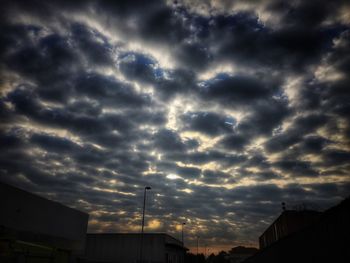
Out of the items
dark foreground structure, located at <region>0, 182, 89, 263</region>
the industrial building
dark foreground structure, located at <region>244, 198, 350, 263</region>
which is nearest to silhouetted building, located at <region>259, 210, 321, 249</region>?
the industrial building

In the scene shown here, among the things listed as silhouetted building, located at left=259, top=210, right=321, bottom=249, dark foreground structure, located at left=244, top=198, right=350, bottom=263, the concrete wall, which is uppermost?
silhouetted building, located at left=259, top=210, right=321, bottom=249

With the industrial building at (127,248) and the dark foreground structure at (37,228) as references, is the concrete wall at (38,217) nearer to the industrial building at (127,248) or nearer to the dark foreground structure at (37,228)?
the dark foreground structure at (37,228)

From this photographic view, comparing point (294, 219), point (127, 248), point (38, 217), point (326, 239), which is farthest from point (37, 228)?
point (294, 219)

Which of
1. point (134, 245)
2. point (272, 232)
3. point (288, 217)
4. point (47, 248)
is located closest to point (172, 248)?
point (134, 245)

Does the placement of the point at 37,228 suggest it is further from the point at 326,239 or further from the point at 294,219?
the point at 294,219

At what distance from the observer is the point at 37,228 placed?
959 inches

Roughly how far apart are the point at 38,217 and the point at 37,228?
1.02m

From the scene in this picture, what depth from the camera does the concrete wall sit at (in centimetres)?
2142

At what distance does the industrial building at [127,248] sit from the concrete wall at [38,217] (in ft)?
69.3

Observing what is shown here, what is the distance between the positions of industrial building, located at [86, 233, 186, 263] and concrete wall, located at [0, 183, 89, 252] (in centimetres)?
2111

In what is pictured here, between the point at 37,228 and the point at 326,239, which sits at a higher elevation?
the point at 37,228

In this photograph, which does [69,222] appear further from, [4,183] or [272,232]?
[272,232]

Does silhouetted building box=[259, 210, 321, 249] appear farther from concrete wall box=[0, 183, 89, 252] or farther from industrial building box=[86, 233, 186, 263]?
concrete wall box=[0, 183, 89, 252]

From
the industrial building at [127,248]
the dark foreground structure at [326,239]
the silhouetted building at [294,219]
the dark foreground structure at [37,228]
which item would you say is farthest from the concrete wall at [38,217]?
the silhouetted building at [294,219]
